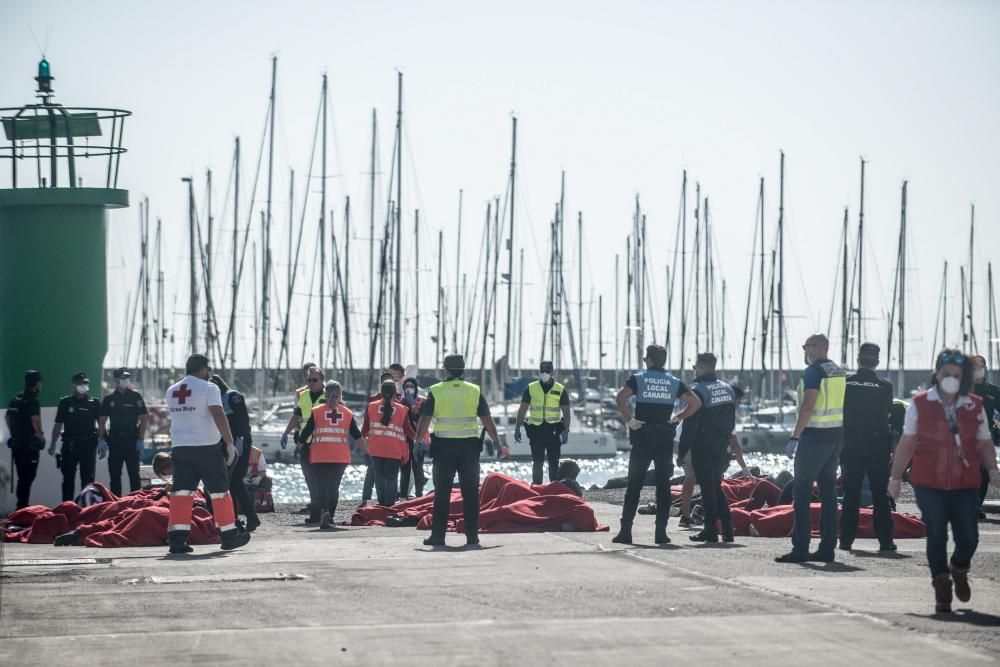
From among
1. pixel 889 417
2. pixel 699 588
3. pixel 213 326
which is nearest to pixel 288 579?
pixel 699 588

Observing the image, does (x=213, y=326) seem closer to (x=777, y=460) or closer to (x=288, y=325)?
(x=288, y=325)

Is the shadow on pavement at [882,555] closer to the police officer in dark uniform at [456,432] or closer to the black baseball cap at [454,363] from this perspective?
the police officer in dark uniform at [456,432]

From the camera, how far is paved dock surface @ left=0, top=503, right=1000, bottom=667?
729 centimetres

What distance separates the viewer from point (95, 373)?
1806cm

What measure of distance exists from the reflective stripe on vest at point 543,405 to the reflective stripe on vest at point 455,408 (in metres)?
5.06

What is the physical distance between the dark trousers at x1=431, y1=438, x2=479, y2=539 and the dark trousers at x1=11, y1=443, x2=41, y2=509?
5.74 m

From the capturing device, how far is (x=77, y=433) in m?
16.9

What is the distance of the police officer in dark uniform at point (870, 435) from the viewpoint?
12.1m

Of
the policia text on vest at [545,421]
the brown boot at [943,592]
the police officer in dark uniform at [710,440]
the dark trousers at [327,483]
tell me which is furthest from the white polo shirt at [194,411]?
the brown boot at [943,592]

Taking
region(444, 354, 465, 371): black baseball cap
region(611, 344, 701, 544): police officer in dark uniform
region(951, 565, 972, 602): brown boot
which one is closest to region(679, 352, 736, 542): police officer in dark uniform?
region(611, 344, 701, 544): police officer in dark uniform

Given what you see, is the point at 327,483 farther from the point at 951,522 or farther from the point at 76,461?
the point at 951,522

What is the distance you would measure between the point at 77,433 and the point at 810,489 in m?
9.16

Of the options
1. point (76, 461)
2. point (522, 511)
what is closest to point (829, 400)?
point (522, 511)

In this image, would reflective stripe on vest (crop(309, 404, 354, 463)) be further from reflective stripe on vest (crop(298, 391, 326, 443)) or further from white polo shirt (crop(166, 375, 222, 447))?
white polo shirt (crop(166, 375, 222, 447))
